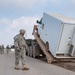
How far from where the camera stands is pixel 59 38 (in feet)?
54.5

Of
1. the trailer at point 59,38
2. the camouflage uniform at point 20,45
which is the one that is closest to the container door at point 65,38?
the trailer at point 59,38

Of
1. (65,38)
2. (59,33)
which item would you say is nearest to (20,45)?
(59,33)

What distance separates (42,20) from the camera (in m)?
20.3

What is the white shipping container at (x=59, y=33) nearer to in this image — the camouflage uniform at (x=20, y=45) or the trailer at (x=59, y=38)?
the trailer at (x=59, y=38)

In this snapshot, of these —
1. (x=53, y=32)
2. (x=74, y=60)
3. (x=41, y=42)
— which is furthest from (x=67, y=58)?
(x=41, y=42)

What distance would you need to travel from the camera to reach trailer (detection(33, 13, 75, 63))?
54.4 feet

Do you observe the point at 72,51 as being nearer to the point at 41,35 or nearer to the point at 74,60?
the point at 74,60

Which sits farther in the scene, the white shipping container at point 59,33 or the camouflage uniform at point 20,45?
the white shipping container at point 59,33

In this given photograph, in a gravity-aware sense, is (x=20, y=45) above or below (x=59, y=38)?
below

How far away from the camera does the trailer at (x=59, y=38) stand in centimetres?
1659

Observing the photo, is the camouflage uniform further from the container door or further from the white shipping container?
the container door

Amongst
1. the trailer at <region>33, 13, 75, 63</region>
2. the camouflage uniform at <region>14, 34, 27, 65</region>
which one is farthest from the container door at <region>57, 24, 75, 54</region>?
the camouflage uniform at <region>14, 34, 27, 65</region>

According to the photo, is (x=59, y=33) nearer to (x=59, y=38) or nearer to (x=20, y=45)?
(x=59, y=38)

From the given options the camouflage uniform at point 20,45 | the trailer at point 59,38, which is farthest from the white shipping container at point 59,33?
the camouflage uniform at point 20,45
